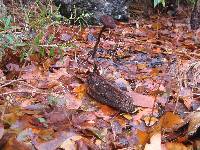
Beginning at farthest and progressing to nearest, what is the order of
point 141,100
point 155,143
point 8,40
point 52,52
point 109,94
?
point 52,52, point 8,40, point 141,100, point 109,94, point 155,143

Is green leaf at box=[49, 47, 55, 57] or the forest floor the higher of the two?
green leaf at box=[49, 47, 55, 57]

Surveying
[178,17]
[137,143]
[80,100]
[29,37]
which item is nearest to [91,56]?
[29,37]

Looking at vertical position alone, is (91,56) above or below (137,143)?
above

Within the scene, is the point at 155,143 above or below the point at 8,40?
below

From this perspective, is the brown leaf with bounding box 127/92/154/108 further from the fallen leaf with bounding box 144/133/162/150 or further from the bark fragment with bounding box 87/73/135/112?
the fallen leaf with bounding box 144/133/162/150

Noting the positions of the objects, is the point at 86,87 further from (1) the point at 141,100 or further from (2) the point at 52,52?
Answer: (2) the point at 52,52

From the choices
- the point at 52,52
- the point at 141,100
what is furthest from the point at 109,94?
the point at 52,52

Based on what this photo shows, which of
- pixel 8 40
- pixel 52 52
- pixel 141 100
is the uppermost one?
pixel 8 40

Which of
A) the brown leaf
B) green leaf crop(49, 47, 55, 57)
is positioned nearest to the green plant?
green leaf crop(49, 47, 55, 57)

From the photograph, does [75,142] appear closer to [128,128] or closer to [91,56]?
[128,128]
